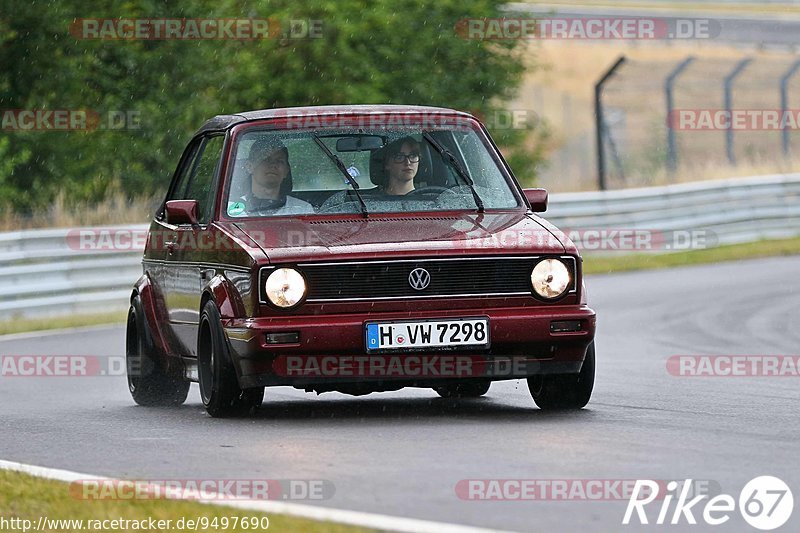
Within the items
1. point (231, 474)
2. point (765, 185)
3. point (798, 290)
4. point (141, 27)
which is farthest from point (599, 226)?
point (231, 474)

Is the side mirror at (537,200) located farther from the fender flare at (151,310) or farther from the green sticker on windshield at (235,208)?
the fender flare at (151,310)

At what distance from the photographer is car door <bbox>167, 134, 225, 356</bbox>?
10281mm

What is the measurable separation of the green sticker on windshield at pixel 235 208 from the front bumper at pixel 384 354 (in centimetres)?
92

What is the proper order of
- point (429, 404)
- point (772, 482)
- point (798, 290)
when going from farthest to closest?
1. point (798, 290)
2. point (429, 404)
3. point (772, 482)

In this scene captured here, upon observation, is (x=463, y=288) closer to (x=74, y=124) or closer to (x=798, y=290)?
(x=798, y=290)

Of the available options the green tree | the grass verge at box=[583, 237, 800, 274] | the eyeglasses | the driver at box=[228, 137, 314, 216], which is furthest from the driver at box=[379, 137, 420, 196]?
the green tree

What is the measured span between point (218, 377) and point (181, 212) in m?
1.21

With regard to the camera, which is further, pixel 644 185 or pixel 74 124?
pixel 644 185

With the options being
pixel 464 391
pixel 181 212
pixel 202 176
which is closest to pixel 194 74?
pixel 202 176

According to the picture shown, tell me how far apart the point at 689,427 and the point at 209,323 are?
→ 2.60 m

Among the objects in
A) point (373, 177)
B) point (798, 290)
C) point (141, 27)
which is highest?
point (141, 27)

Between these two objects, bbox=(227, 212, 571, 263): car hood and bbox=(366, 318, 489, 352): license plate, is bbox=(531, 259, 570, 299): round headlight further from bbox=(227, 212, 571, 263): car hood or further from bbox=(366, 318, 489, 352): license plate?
bbox=(366, 318, 489, 352): license plate

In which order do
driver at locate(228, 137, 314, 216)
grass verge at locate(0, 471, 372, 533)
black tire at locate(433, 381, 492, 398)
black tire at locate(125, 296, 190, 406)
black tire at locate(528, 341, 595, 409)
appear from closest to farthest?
grass verge at locate(0, 471, 372, 533)
black tire at locate(528, 341, 595, 409)
driver at locate(228, 137, 314, 216)
black tire at locate(433, 381, 492, 398)
black tire at locate(125, 296, 190, 406)

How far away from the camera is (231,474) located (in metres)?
7.50
